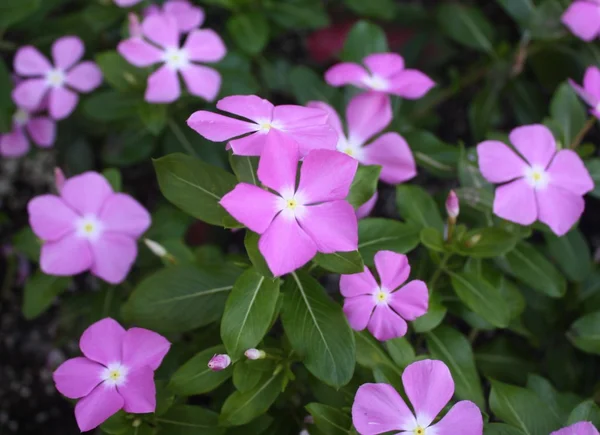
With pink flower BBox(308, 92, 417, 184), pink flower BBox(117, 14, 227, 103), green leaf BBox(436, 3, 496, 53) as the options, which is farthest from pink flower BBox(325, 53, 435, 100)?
green leaf BBox(436, 3, 496, 53)

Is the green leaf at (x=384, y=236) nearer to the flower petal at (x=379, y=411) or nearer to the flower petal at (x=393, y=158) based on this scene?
the flower petal at (x=393, y=158)

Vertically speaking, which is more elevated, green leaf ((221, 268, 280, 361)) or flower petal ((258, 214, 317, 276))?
flower petal ((258, 214, 317, 276))

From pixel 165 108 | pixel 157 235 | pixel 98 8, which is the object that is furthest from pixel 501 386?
pixel 98 8

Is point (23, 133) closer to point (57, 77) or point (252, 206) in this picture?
point (57, 77)

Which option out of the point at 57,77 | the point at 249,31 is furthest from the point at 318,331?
the point at 57,77

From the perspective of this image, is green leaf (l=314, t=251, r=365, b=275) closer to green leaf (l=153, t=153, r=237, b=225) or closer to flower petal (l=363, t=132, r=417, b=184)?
green leaf (l=153, t=153, r=237, b=225)

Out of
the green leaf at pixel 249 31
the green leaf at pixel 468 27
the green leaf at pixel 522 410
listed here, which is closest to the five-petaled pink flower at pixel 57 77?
the green leaf at pixel 249 31

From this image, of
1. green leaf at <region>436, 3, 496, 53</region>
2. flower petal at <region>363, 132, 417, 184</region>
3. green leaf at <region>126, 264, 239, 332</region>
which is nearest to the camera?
green leaf at <region>126, 264, 239, 332</region>
